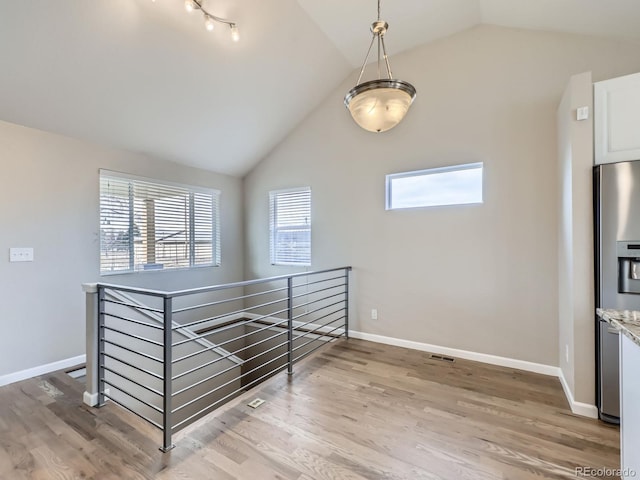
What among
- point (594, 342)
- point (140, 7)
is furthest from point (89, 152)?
point (594, 342)

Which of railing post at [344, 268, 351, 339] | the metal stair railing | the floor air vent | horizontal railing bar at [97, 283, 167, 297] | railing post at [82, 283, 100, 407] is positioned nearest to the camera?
horizontal railing bar at [97, 283, 167, 297]

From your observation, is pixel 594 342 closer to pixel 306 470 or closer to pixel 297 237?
pixel 306 470

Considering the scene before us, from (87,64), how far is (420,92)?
10.5 feet

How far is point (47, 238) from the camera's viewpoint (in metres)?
2.98

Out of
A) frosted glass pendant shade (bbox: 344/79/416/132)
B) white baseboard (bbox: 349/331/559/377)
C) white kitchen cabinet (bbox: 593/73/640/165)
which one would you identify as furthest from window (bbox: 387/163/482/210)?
frosted glass pendant shade (bbox: 344/79/416/132)

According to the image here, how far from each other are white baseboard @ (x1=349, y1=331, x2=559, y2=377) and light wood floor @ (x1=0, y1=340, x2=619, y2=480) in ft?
0.44

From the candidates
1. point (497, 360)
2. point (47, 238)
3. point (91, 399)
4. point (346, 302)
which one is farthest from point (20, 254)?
point (497, 360)

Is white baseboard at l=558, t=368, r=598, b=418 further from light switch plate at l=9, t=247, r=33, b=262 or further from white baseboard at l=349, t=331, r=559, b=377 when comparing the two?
light switch plate at l=9, t=247, r=33, b=262

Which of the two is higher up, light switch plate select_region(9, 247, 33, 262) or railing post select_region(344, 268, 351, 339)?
light switch plate select_region(9, 247, 33, 262)

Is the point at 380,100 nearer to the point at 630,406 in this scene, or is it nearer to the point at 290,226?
the point at 630,406

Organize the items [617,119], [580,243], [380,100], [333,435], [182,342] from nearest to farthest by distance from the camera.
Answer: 1. [380,100]
2. [182,342]
3. [333,435]
4. [617,119]
5. [580,243]

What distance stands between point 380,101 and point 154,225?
3.30 metres

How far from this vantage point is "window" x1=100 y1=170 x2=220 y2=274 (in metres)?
3.45

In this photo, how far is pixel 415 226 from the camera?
3.50 meters
